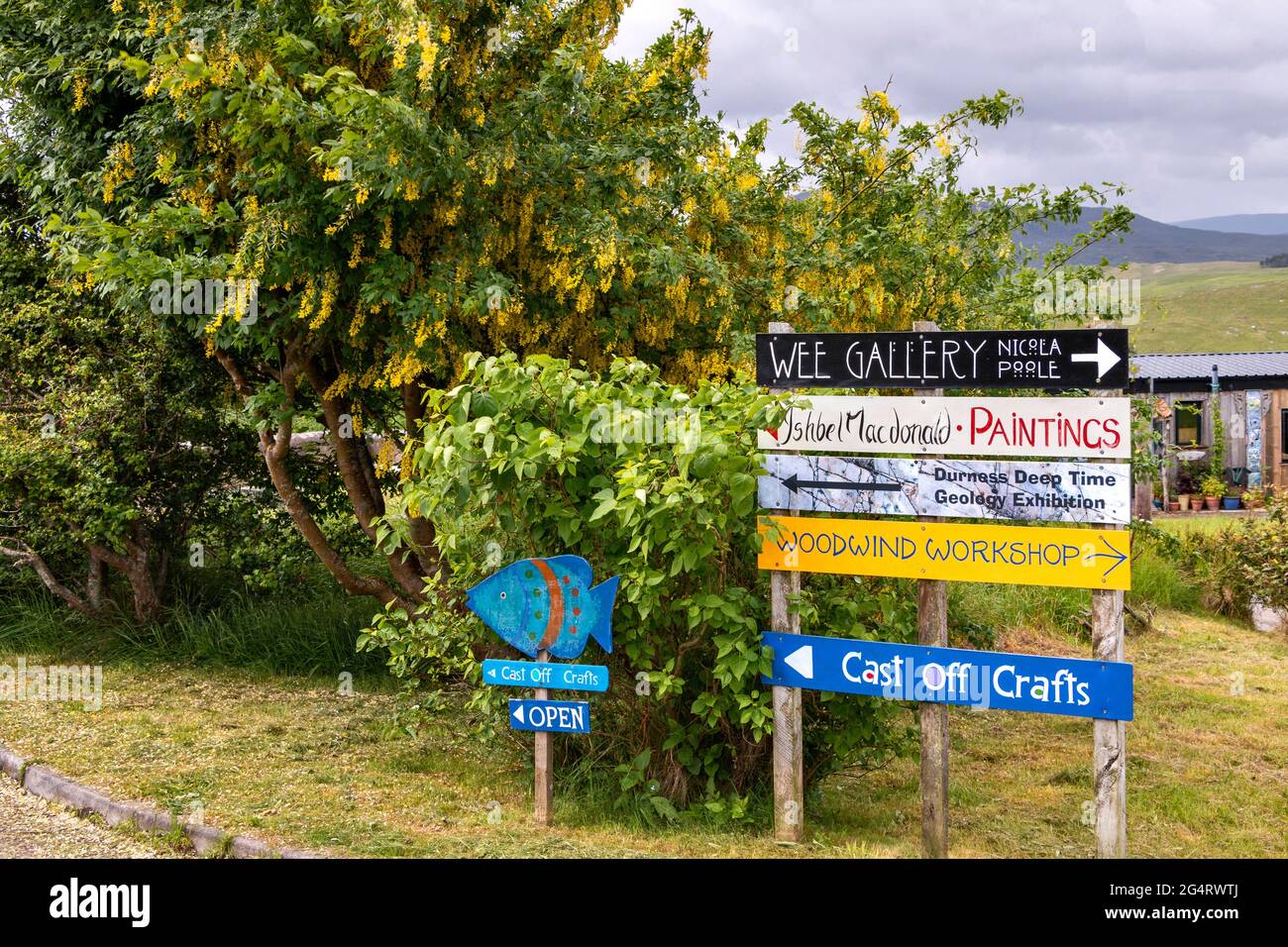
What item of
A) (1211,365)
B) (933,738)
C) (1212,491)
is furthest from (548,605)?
(1211,365)

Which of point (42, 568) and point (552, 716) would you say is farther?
point (42, 568)

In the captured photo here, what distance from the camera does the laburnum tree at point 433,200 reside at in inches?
283

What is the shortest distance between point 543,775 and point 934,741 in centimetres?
195

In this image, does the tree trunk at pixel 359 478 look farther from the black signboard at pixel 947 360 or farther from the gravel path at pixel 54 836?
the black signboard at pixel 947 360

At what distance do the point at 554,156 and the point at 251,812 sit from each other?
4.27 m

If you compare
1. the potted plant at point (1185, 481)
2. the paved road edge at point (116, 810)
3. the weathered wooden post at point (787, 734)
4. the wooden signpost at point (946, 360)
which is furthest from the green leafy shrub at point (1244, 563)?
the potted plant at point (1185, 481)

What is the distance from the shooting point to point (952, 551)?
559 centimetres

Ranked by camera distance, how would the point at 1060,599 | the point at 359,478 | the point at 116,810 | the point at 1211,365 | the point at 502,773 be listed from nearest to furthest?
the point at 116,810 → the point at 502,773 → the point at 359,478 → the point at 1060,599 → the point at 1211,365

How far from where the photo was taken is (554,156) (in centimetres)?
769

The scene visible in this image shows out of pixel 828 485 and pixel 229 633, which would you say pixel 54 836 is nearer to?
pixel 229 633

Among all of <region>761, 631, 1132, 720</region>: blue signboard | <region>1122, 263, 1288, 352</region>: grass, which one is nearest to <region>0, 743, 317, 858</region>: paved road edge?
<region>761, 631, 1132, 720</region>: blue signboard
